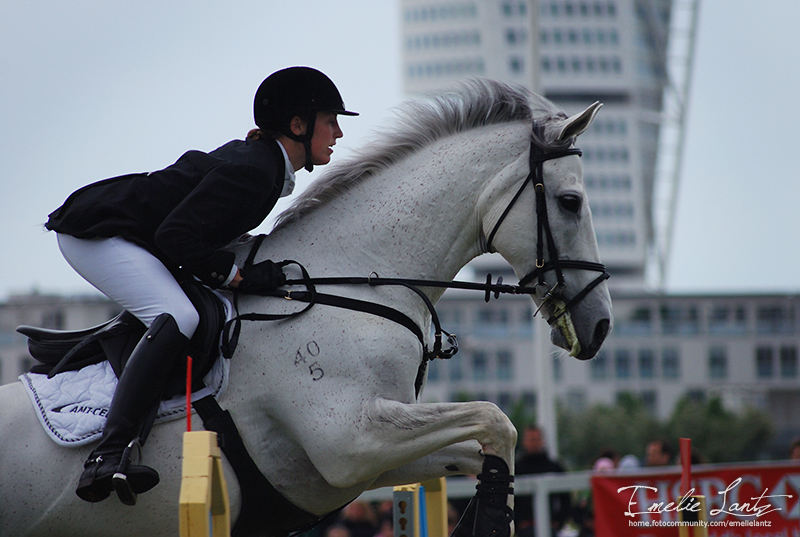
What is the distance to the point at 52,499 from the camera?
354cm

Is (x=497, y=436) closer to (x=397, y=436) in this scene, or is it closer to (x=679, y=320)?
(x=397, y=436)

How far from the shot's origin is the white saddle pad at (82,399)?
11.5 ft

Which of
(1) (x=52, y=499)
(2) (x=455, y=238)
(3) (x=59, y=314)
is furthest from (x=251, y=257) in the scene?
(3) (x=59, y=314)

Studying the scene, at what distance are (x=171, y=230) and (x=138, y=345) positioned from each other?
48 cm

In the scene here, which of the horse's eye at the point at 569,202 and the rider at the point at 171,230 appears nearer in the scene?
the rider at the point at 171,230

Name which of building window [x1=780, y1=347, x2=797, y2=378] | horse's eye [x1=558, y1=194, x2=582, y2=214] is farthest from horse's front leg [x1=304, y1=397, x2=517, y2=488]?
building window [x1=780, y1=347, x2=797, y2=378]

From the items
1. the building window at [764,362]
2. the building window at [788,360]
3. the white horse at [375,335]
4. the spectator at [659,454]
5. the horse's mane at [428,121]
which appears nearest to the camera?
the white horse at [375,335]

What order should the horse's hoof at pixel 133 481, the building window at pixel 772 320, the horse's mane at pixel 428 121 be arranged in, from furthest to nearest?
the building window at pixel 772 320 < the horse's mane at pixel 428 121 < the horse's hoof at pixel 133 481

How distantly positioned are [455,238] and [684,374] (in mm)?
87208

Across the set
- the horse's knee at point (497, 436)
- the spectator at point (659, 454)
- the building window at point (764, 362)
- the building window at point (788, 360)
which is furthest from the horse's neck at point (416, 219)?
the building window at point (788, 360)

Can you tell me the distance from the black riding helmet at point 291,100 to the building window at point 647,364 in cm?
8616

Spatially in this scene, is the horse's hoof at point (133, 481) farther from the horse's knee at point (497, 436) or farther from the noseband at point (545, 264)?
the noseband at point (545, 264)

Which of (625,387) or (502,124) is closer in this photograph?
(502,124)

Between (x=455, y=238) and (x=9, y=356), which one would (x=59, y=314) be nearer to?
(x=9, y=356)
